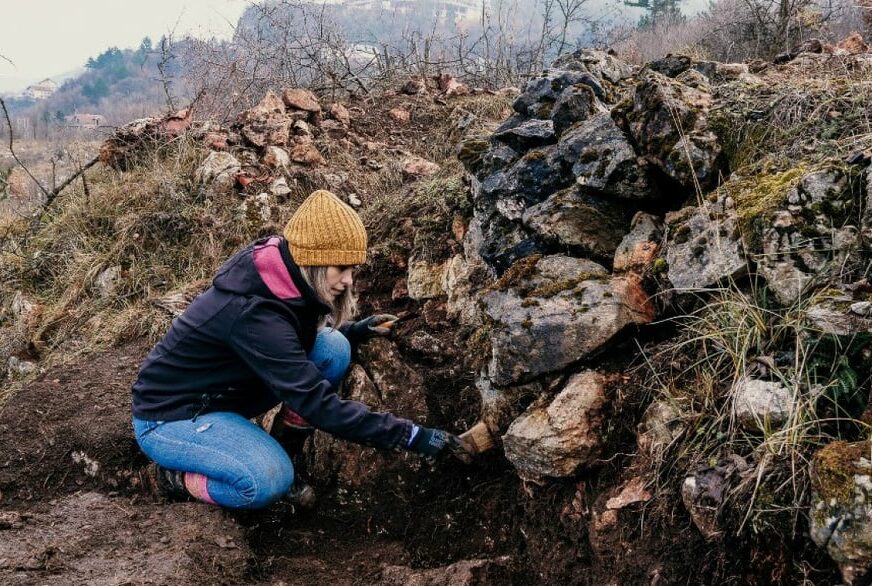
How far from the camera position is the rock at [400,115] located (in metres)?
6.40

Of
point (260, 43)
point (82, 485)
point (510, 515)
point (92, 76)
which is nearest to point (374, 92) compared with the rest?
point (260, 43)

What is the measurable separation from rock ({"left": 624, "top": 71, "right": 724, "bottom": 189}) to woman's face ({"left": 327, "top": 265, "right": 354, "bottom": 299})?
1.37 m

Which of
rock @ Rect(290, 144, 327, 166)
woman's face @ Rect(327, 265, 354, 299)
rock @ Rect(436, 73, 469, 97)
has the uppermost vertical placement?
rock @ Rect(436, 73, 469, 97)

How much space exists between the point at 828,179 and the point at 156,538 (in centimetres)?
274

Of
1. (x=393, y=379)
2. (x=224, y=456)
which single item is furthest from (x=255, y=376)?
(x=393, y=379)

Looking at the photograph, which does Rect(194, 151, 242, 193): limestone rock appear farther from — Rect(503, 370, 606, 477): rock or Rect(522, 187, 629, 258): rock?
Rect(503, 370, 606, 477): rock

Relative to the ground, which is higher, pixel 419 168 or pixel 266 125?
pixel 266 125

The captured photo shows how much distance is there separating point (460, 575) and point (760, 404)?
1.15 meters

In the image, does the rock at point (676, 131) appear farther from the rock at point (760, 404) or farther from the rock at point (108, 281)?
the rock at point (108, 281)

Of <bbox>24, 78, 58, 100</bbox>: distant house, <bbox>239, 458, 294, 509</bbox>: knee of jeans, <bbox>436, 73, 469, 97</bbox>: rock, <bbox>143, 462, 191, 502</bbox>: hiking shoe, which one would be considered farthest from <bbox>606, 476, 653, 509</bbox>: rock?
<bbox>24, 78, 58, 100</bbox>: distant house

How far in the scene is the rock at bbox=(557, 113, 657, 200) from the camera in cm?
276

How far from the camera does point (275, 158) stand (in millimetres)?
5594

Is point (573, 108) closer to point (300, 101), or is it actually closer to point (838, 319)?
point (838, 319)

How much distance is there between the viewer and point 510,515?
2.52 metres
